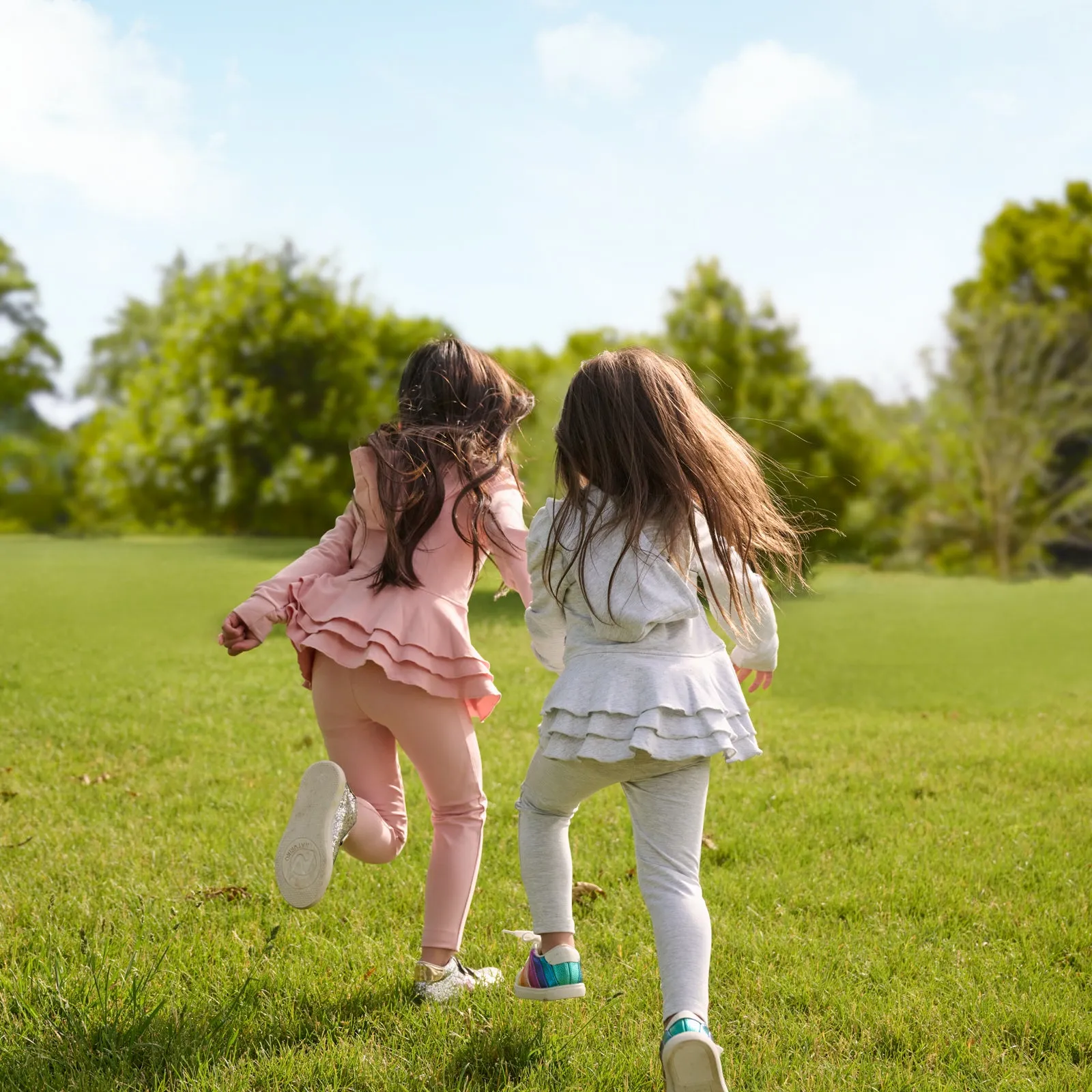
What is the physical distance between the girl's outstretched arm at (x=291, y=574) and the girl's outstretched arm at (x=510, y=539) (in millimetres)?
421

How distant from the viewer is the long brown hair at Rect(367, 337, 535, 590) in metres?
3.28

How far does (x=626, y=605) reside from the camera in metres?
2.79

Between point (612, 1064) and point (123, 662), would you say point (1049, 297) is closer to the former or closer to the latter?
point (123, 662)

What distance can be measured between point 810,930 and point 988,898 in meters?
0.81

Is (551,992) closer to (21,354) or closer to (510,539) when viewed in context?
(510,539)

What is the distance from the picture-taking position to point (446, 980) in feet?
10.5

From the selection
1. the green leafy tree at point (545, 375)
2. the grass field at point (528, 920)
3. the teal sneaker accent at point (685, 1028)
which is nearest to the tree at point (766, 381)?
the green leafy tree at point (545, 375)

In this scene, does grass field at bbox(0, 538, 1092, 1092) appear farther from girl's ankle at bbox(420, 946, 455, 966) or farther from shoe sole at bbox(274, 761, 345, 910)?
shoe sole at bbox(274, 761, 345, 910)

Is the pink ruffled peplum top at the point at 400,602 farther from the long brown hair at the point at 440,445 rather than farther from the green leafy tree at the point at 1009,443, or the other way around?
the green leafy tree at the point at 1009,443

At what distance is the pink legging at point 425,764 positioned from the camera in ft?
10.6

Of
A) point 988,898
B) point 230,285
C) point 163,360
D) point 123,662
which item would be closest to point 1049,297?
point 230,285

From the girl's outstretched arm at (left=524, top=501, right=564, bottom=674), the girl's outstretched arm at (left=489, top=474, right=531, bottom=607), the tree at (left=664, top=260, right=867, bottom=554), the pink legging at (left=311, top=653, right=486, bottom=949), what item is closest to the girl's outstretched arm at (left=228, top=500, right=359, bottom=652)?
the pink legging at (left=311, top=653, right=486, bottom=949)

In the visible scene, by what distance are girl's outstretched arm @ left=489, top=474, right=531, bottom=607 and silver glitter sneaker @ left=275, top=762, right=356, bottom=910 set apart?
2.34ft

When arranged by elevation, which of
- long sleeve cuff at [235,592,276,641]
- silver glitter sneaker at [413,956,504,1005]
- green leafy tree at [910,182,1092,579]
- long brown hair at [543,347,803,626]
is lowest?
silver glitter sneaker at [413,956,504,1005]
